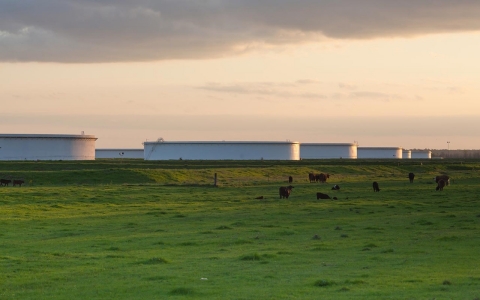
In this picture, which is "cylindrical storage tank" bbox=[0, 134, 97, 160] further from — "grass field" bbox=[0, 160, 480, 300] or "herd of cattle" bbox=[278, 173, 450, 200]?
"grass field" bbox=[0, 160, 480, 300]

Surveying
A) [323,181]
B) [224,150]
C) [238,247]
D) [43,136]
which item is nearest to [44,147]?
[43,136]

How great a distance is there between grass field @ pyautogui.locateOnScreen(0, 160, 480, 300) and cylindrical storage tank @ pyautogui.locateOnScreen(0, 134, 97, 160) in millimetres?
87939

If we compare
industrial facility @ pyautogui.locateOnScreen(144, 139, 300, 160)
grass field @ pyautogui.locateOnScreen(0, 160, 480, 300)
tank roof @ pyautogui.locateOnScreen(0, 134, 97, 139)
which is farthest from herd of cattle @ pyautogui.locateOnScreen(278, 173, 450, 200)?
industrial facility @ pyautogui.locateOnScreen(144, 139, 300, 160)

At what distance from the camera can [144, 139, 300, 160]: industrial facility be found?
16538 cm

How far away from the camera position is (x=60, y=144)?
13200cm

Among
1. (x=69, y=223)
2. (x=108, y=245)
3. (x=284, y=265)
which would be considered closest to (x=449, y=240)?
(x=284, y=265)

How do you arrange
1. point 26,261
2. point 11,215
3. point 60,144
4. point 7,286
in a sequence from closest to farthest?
point 7,286 → point 26,261 → point 11,215 → point 60,144

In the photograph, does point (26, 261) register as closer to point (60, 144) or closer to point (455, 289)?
point (455, 289)

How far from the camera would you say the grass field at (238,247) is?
49.9 feet

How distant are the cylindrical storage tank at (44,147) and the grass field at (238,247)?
8794 cm

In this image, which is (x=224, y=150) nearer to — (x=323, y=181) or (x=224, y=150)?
(x=224, y=150)

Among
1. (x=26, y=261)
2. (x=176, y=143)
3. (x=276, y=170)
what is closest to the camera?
(x=26, y=261)

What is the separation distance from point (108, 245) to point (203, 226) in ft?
20.1

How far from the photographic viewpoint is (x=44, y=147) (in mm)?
130500
